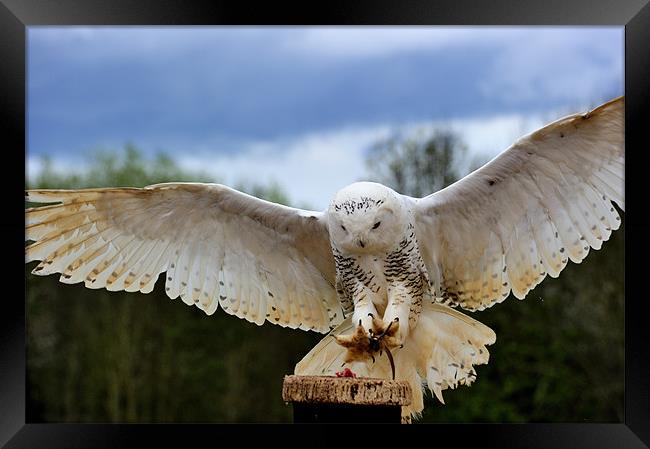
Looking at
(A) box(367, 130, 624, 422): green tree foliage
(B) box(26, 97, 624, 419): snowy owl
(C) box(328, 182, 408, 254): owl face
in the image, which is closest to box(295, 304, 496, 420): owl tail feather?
(B) box(26, 97, 624, 419): snowy owl

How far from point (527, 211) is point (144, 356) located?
384cm

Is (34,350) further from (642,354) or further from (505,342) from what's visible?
(642,354)

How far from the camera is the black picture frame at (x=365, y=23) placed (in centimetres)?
228

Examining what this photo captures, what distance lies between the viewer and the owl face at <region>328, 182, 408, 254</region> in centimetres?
227

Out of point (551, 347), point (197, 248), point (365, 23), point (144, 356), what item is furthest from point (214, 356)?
point (365, 23)

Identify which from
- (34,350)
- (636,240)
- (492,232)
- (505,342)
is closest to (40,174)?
(34,350)

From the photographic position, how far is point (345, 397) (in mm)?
2068

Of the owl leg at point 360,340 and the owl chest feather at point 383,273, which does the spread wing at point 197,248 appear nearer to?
the owl chest feather at point 383,273

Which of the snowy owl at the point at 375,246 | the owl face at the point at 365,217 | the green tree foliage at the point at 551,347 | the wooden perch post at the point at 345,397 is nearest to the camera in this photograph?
the wooden perch post at the point at 345,397

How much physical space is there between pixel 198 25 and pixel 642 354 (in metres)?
1.73

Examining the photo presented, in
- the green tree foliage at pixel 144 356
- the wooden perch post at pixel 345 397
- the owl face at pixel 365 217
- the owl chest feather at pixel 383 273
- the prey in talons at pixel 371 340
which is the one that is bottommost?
the green tree foliage at pixel 144 356

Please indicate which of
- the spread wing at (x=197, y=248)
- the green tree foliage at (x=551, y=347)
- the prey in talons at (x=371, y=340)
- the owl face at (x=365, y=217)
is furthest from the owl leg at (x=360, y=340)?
the green tree foliage at (x=551, y=347)

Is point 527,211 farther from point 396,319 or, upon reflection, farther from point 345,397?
point 345,397

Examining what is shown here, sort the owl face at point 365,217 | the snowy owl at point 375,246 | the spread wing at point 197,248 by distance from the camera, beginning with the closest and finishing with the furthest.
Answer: the owl face at point 365,217 → the snowy owl at point 375,246 → the spread wing at point 197,248
